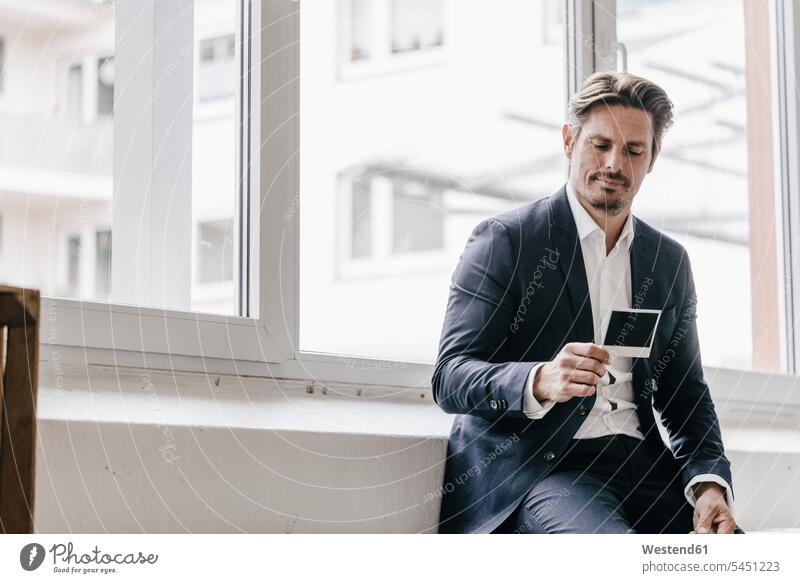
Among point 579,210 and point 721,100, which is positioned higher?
point 721,100

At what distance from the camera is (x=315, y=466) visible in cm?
146

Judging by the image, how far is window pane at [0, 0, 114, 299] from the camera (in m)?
1.33

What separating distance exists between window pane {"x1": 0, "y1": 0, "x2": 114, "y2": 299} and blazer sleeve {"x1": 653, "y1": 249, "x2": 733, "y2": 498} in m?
0.84

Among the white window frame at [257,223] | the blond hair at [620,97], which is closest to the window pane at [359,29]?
the white window frame at [257,223]

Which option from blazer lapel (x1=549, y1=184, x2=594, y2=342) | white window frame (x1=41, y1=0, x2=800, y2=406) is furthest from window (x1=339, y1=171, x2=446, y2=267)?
blazer lapel (x1=549, y1=184, x2=594, y2=342)

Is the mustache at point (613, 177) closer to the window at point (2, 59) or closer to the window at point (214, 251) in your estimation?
the window at point (214, 251)

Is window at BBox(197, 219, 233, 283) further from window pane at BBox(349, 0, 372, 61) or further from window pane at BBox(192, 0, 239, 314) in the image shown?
window pane at BBox(349, 0, 372, 61)

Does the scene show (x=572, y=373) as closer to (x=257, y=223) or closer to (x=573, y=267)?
(x=573, y=267)

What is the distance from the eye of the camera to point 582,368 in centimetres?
134

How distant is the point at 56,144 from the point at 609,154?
2.51 feet
